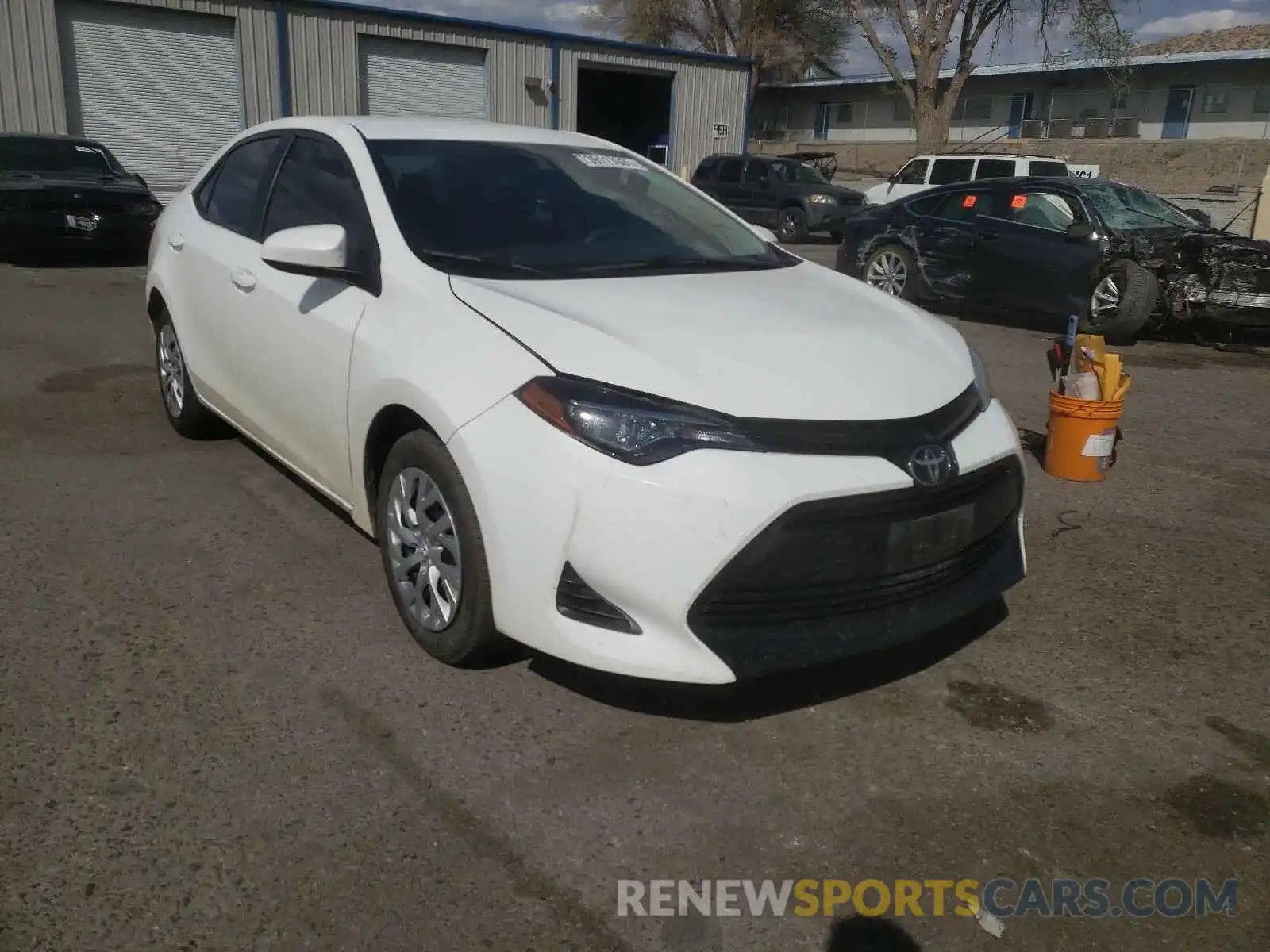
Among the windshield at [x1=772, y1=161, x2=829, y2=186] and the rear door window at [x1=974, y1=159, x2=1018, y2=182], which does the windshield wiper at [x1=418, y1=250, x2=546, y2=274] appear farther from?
the windshield at [x1=772, y1=161, x2=829, y2=186]

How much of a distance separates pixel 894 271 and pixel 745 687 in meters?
8.72

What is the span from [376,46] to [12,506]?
20.5m

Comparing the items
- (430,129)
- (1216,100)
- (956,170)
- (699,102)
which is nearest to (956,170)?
(956,170)

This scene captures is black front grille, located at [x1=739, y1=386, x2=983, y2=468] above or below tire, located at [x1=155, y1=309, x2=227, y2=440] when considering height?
above

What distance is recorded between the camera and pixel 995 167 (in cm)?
1903

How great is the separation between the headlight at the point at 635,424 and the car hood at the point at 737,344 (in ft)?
0.13

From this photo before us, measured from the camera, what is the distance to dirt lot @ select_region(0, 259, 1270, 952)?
2.25m

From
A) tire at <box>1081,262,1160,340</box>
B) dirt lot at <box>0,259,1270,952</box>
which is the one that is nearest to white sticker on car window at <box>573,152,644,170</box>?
dirt lot at <box>0,259,1270,952</box>

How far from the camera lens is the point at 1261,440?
630 cm

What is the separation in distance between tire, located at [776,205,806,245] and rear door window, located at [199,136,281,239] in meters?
16.5

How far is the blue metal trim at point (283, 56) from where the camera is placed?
20875mm

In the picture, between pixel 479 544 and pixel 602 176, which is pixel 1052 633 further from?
pixel 602 176

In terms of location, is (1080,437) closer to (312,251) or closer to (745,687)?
(745,687)

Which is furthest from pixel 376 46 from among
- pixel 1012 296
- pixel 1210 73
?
pixel 1210 73
